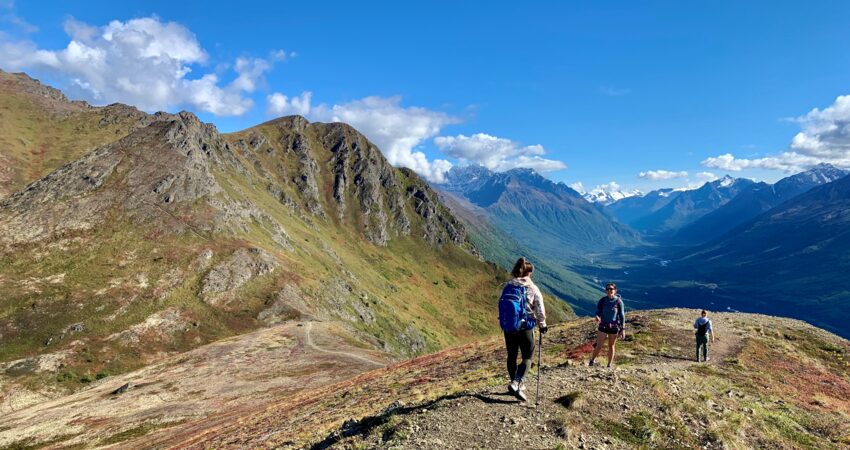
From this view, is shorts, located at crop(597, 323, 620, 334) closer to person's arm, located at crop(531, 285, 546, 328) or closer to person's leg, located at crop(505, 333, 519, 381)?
person's leg, located at crop(505, 333, 519, 381)

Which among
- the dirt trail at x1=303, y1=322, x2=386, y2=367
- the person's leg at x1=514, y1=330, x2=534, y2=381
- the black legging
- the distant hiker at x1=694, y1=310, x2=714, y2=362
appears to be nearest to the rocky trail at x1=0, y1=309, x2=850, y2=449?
the dirt trail at x1=303, y1=322, x2=386, y2=367

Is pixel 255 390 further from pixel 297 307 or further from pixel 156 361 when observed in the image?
pixel 297 307

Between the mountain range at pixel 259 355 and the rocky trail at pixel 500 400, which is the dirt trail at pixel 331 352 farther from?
the rocky trail at pixel 500 400

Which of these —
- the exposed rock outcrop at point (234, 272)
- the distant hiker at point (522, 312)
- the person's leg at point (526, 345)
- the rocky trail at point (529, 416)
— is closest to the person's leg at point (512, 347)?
the distant hiker at point (522, 312)

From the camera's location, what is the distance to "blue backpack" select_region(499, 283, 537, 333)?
586 inches

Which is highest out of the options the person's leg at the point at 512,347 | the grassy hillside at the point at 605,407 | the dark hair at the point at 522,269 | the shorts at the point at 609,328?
the dark hair at the point at 522,269

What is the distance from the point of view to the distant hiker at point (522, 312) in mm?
14938

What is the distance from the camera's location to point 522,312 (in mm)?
15039

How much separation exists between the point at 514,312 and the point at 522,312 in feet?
1.08

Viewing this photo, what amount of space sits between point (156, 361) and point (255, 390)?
35.2 metres

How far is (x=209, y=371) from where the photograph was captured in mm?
59906

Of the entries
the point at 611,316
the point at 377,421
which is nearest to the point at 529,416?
the point at 377,421

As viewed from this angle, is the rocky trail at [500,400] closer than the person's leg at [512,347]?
Yes

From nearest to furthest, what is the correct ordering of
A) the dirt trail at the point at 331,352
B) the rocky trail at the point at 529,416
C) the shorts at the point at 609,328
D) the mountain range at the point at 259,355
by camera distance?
the rocky trail at the point at 529,416, the mountain range at the point at 259,355, the shorts at the point at 609,328, the dirt trail at the point at 331,352
